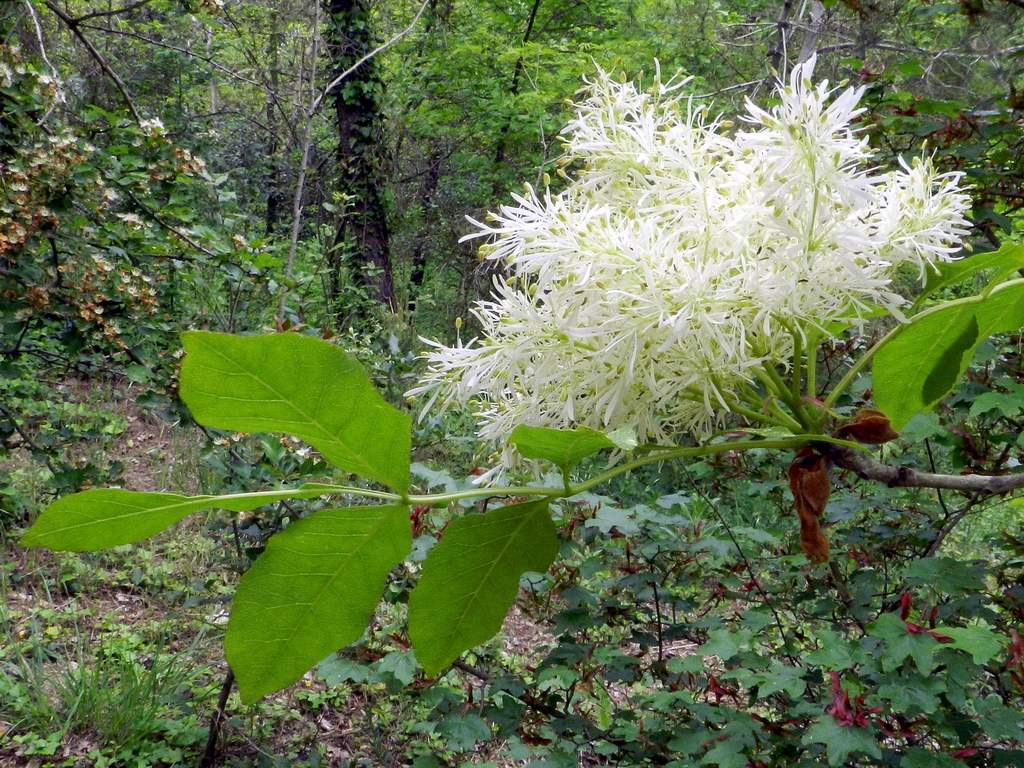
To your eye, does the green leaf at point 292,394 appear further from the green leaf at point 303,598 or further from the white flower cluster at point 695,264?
the white flower cluster at point 695,264

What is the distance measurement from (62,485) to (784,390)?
5.67ft

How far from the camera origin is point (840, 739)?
1.09 metres

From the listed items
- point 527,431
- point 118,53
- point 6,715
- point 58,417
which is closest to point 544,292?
point 527,431

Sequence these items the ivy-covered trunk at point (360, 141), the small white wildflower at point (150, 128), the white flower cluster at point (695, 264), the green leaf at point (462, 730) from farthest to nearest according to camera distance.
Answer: the ivy-covered trunk at point (360, 141)
the small white wildflower at point (150, 128)
the green leaf at point (462, 730)
the white flower cluster at point (695, 264)

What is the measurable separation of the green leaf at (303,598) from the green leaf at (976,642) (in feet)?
3.11

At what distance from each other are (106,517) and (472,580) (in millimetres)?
169

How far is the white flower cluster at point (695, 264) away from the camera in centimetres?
45

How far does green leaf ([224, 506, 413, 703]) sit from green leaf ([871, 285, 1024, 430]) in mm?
265

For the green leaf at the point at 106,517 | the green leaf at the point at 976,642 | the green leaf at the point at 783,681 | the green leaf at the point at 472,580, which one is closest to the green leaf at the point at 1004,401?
the green leaf at the point at 976,642

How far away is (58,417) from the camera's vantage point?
3141mm

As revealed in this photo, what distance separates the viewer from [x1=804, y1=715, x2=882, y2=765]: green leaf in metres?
1.06

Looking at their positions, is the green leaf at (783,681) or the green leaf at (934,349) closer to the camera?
the green leaf at (934,349)

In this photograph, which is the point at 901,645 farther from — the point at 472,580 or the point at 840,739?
the point at 472,580

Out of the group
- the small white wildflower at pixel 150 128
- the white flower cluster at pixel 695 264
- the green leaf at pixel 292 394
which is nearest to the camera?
the green leaf at pixel 292 394
